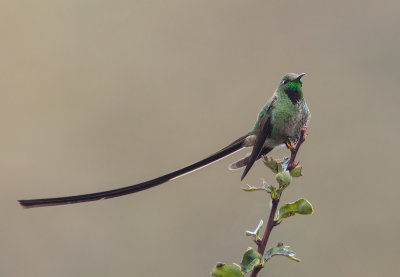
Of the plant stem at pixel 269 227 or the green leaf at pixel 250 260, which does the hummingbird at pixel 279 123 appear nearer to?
the plant stem at pixel 269 227

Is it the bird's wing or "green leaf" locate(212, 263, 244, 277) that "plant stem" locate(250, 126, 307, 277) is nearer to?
"green leaf" locate(212, 263, 244, 277)

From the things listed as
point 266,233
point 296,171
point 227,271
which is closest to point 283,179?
point 296,171

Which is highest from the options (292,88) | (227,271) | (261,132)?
(292,88)

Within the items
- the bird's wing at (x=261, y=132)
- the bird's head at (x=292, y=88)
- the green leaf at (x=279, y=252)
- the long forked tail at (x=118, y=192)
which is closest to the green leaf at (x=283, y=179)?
the green leaf at (x=279, y=252)

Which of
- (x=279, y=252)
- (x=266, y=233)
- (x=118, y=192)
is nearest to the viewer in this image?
(x=266, y=233)

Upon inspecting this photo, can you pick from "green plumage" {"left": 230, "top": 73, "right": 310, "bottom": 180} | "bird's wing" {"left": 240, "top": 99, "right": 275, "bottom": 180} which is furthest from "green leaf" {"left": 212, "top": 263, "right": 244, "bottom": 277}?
"green plumage" {"left": 230, "top": 73, "right": 310, "bottom": 180}

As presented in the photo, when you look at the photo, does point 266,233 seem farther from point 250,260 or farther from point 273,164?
point 273,164

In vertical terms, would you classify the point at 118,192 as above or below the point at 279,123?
below

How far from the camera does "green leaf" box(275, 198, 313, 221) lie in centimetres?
198

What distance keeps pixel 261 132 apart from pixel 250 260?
125 cm

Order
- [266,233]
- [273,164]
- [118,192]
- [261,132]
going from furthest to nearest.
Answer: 1. [261,132]
2. [118,192]
3. [273,164]
4. [266,233]

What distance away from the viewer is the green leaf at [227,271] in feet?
6.04

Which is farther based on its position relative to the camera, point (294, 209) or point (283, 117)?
point (283, 117)

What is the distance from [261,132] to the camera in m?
3.07
